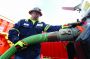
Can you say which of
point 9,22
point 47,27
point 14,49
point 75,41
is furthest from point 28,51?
point 9,22

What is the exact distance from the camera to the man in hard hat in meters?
4.53

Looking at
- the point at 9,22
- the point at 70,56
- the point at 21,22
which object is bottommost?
the point at 70,56

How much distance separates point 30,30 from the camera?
458 cm

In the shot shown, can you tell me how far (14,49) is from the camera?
11.2 feet

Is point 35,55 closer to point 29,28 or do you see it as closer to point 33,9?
point 29,28

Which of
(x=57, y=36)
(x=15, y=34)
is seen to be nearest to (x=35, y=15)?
(x=15, y=34)

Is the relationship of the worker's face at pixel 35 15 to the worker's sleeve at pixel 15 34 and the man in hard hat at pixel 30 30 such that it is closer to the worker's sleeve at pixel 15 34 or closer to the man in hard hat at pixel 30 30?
the man in hard hat at pixel 30 30

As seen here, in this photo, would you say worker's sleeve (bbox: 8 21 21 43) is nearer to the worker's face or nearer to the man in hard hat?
the man in hard hat

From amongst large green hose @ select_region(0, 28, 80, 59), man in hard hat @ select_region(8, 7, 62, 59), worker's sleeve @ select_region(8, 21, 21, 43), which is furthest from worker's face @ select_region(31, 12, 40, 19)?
large green hose @ select_region(0, 28, 80, 59)

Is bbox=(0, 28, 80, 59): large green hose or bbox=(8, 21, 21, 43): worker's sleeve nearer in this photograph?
bbox=(0, 28, 80, 59): large green hose

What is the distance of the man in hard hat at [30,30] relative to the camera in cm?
453

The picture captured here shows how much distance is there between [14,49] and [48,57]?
727 mm

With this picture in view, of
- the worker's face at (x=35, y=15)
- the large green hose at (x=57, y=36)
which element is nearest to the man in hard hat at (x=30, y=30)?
the worker's face at (x=35, y=15)

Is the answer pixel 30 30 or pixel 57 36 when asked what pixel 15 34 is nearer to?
pixel 30 30
